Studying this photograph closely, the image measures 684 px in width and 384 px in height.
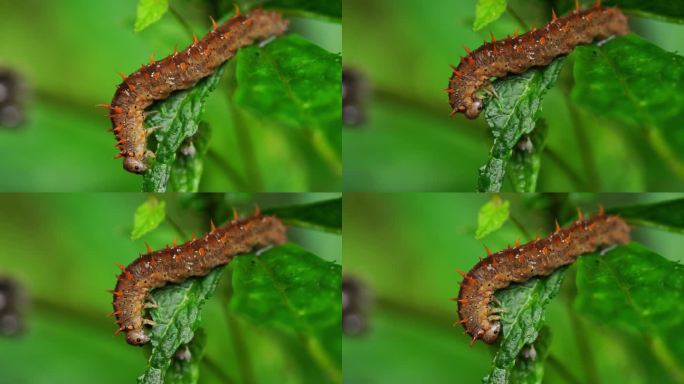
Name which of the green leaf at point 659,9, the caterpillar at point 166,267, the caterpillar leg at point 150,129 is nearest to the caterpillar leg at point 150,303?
the caterpillar at point 166,267

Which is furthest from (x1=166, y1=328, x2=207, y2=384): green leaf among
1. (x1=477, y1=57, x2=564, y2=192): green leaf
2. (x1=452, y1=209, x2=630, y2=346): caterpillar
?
(x1=477, y1=57, x2=564, y2=192): green leaf

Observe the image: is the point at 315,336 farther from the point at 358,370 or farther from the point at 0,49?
the point at 0,49

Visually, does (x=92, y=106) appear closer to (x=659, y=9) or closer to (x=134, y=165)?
(x=134, y=165)

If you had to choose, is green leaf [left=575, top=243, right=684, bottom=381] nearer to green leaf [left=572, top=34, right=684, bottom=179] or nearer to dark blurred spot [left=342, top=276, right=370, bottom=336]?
green leaf [left=572, top=34, right=684, bottom=179]

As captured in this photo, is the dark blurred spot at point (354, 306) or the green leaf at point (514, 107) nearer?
the green leaf at point (514, 107)

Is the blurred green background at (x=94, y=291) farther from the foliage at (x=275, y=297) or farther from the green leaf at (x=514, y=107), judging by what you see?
the green leaf at (x=514, y=107)

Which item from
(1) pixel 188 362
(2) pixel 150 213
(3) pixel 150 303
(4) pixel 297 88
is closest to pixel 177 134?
(2) pixel 150 213
